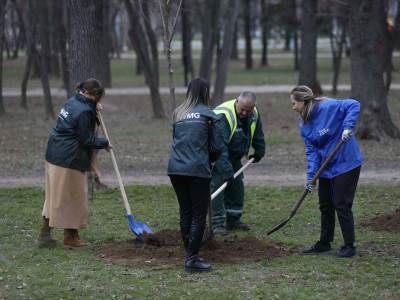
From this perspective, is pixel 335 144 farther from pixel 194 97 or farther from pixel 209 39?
pixel 209 39

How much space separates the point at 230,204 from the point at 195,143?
2.16 m

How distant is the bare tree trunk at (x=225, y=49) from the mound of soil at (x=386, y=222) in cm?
1345

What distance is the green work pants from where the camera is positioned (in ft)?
28.3

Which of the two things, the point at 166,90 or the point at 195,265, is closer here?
the point at 195,265

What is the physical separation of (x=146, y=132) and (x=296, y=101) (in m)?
12.1

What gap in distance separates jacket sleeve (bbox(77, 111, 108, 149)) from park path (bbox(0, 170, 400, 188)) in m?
4.55

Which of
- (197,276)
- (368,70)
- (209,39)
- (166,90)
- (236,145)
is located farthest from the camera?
(166,90)

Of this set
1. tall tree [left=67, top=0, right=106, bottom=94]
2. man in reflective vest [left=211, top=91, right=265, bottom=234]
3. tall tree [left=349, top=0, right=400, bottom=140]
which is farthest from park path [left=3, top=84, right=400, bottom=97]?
man in reflective vest [left=211, top=91, right=265, bottom=234]

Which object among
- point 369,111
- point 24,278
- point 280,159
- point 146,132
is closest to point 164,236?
point 24,278

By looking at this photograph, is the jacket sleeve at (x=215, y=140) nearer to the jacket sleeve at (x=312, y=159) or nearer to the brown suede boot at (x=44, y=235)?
the jacket sleeve at (x=312, y=159)

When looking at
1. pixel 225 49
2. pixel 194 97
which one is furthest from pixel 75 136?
pixel 225 49

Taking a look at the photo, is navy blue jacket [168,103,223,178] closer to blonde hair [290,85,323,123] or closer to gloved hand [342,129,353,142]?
blonde hair [290,85,323,123]

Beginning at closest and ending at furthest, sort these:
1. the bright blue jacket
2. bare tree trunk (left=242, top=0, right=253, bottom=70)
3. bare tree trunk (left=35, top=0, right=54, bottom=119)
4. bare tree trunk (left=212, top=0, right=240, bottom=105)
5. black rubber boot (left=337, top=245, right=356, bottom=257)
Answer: the bright blue jacket, black rubber boot (left=337, top=245, right=356, bottom=257), bare tree trunk (left=35, top=0, right=54, bottom=119), bare tree trunk (left=212, top=0, right=240, bottom=105), bare tree trunk (left=242, top=0, right=253, bottom=70)

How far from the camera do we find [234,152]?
8492mm
